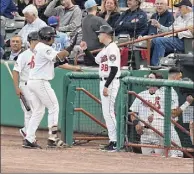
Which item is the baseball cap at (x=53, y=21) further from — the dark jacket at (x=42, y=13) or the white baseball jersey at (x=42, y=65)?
the white baseball jersey at (x=42, y=65)

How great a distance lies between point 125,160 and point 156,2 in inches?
169

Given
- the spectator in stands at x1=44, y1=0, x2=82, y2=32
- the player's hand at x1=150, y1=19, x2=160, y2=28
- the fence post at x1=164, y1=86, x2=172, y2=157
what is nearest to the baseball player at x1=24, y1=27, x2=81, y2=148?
the fence post at x1=164, y1=86, x2=172, y2=157

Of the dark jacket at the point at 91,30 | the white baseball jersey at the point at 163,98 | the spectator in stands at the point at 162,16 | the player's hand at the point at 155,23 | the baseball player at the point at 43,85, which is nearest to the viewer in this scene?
the white baseball jersey at the point at 163,98

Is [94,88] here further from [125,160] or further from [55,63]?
[125,160]

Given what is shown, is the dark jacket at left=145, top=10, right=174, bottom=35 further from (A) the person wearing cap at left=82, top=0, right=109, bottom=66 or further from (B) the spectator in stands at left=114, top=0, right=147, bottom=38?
(A) the person wearing cap at left=82, top=0, right=109, bottom=66

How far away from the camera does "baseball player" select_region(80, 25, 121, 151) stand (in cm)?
1239

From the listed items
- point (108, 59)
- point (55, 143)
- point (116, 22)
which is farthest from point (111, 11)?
point (55, 143)

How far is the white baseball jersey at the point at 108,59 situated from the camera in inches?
488

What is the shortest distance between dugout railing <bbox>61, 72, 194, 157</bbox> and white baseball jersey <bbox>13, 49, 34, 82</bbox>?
2.11 feet

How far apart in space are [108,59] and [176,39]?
2.05 metres

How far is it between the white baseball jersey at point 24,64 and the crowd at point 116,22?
54.2 inches

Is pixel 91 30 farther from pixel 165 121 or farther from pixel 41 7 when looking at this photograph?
pixel 165 121

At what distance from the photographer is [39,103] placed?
12.9m

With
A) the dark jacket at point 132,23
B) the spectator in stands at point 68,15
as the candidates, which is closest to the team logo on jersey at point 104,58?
the dark jacket at point 132,23
